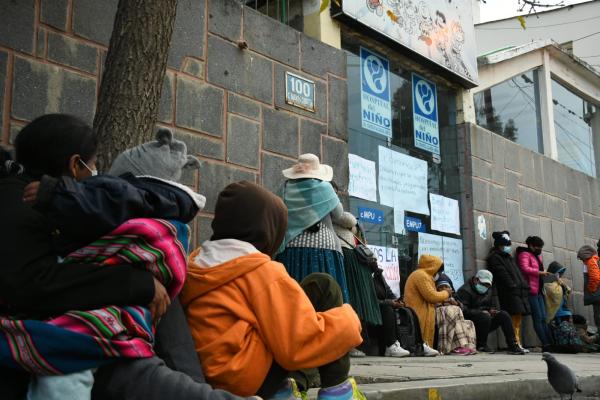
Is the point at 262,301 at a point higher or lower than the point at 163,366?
higher

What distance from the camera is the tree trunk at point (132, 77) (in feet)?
11.2

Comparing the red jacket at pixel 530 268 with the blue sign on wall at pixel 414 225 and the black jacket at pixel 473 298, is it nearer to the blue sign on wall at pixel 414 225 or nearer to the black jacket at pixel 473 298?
the black jacket at pixel 473 298

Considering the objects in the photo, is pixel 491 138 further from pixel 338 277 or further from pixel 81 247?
pixel 81 247

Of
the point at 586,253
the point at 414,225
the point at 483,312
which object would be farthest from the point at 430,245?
the point at 586,253

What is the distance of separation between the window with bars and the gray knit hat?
5.55 m

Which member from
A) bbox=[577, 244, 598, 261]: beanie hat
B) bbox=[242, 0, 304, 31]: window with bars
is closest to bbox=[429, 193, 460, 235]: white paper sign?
bbox=[577, 244, 598, 261]: beanie hat

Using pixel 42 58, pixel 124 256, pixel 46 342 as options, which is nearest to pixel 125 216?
pixel 124 256

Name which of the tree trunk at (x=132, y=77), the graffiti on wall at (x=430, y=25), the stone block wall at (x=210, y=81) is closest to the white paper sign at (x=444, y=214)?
the graffiti on wall at (x=430, y=25)

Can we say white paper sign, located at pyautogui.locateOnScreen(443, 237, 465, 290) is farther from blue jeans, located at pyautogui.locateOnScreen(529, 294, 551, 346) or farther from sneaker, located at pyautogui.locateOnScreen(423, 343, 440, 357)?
sneaker, located at pyautogui.locateOnScreen(423, 343, 440, 357)

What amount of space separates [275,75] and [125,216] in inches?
196

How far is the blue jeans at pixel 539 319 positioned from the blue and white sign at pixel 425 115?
8.44 ft

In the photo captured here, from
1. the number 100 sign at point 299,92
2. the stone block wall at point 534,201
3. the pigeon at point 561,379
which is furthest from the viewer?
the stone block wall at point 534,201

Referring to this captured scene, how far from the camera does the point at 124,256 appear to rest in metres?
2.05

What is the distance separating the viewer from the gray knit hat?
2348 mm
